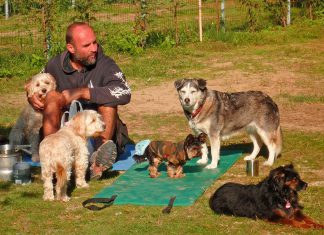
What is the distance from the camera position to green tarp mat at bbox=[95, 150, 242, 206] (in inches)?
316

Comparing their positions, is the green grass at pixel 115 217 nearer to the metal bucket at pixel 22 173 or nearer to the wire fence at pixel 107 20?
the metal bucket at pixel 22 173

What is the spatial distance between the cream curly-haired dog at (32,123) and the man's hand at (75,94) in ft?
1.77

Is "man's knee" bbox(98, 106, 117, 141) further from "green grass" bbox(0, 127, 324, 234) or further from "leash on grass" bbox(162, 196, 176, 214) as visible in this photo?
"leash on grass" bbox(162, 196, 176, 214)

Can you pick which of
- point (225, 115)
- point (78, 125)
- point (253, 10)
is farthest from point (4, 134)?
point (253, 10)

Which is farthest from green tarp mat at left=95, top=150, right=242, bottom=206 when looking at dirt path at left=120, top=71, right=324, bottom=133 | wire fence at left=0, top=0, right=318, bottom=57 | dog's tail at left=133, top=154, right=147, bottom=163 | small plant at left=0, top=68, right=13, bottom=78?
wire fence at left=0, top=0, right=318, bottom=57

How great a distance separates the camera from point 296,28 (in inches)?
851

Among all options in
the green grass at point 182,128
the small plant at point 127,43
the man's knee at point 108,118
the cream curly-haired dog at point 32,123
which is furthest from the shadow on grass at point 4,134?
the small plant at point 127,43

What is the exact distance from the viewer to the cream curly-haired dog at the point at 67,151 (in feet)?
26.2

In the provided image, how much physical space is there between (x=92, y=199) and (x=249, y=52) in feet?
39.2

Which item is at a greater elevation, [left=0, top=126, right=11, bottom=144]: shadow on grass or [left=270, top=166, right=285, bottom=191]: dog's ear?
[left=270, top=166, right=285, bottom=191]: dog's ear

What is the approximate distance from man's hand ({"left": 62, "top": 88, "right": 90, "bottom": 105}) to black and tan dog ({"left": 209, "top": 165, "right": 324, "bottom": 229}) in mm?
2626

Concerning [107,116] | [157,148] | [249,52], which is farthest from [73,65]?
[249,52]

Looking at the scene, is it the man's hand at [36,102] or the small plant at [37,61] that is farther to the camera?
the small plant at [37,61]

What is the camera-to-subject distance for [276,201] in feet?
23.1
